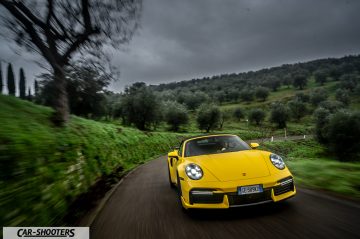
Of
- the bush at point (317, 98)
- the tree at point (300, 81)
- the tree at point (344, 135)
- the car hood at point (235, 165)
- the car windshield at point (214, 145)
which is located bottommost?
the tree at point (344, 135)

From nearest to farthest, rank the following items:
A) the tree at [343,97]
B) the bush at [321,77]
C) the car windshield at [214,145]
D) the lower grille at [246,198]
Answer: the lower grille at [246,198], the car windshield at [214,145], the tree at [343,97], the bush at [321,77]

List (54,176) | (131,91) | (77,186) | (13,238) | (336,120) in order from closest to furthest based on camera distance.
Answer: (13,238) → (54,176) → (77,186) → (336,120) → (131,91)

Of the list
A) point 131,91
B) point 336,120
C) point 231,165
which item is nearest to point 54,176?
point 231,165

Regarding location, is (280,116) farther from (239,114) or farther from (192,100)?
(192,100)

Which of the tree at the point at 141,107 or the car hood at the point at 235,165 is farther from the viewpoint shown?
the tree at the point at 141,107

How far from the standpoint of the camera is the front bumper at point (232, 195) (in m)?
4.02

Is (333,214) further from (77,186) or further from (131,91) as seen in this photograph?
(131,91)

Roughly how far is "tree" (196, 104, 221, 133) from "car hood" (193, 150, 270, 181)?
57745 millimetres

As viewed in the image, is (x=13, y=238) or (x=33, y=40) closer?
(x=13, y=238)

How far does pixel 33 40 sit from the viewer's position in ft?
28.1

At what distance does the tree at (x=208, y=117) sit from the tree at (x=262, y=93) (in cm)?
5901

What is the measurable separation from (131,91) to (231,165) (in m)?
52.2

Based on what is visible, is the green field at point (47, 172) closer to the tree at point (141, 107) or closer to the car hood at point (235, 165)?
the car hood at point (235, 165)

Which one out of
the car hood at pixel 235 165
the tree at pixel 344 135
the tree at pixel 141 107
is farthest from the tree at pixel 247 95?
the car hood at pixel 235 165
